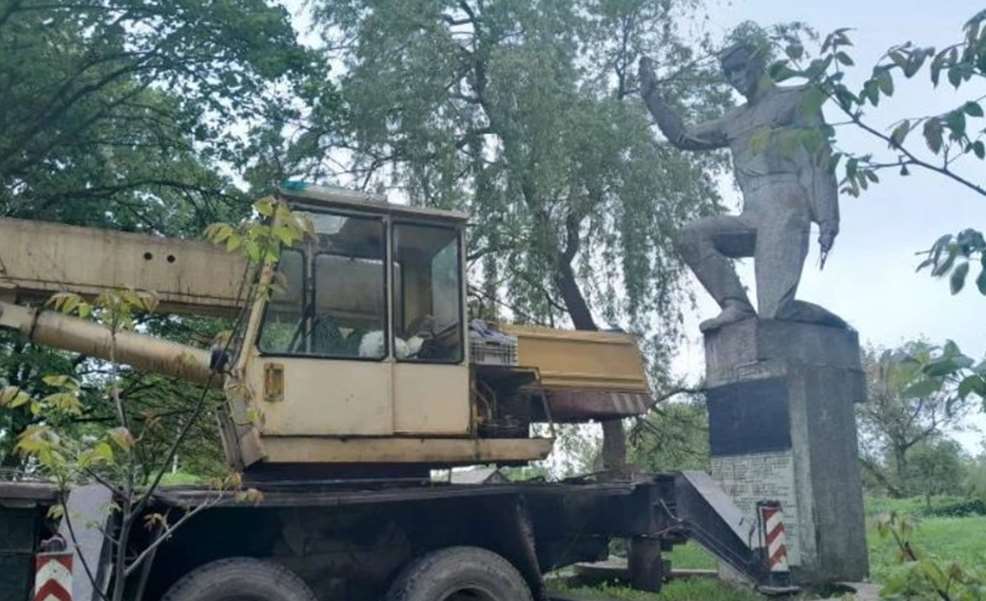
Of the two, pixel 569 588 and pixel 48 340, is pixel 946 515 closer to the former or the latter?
pixel 569 588

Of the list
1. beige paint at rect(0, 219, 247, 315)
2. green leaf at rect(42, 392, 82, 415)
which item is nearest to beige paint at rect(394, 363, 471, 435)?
beige paint at rect(0, 219, 247, 315)

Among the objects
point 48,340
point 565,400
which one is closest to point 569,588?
point 565,400

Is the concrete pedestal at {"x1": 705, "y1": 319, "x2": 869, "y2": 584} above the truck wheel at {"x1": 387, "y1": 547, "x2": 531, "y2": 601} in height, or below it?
above

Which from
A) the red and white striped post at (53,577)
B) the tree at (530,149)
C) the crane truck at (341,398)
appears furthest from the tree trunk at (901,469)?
the red and white striped post at (53,577)

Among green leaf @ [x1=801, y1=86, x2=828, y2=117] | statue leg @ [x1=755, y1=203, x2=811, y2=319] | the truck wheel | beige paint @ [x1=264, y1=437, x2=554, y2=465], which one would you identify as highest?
statue leg @ [x1=755, y1=203, x2=811, y2=319]

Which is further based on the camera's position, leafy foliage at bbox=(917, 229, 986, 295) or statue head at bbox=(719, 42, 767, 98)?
statue head at bbox=(719, 42, 767, 98)

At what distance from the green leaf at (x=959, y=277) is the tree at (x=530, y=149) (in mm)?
11482

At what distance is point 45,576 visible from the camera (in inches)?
213

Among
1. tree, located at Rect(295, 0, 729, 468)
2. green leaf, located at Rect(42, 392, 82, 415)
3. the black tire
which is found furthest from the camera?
tree, located at Rect(295, 0, 729, 468)

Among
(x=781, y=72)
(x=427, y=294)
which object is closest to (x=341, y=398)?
(x=427, y=294)

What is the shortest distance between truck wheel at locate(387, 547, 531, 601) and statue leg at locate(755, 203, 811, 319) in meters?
4.49

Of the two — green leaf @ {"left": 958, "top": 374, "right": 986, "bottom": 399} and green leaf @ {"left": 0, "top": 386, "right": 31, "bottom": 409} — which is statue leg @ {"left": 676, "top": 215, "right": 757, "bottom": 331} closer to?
green leaf @ {"left": 0, "top": 386, "right": 31, "bottom": 409}

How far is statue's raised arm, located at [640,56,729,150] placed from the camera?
11.2 metres

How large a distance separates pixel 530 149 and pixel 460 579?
7691mm
